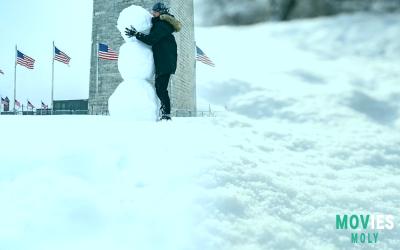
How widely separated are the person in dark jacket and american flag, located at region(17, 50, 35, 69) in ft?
60.9

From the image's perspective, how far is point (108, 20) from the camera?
21125 mm

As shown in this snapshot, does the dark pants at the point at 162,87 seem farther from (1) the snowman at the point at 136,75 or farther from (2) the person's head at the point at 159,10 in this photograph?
(2) the person's head at the point at 159,10

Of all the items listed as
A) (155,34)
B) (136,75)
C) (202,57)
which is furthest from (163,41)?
(202,57)

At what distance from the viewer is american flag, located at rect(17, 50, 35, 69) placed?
71.7 feet

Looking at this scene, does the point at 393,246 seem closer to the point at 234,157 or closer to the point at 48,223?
the point at 234,157

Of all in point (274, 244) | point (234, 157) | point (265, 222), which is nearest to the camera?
point (274, 244)

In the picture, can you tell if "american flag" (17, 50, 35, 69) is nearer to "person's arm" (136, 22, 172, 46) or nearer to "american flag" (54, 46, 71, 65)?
"american flag" (54, 46, 71, 65)

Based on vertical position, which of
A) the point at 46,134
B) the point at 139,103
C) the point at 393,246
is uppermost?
the point at 139,103

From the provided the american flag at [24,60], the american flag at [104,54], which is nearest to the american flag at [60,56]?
the american flag at [24,60]

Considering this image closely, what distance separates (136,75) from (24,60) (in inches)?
746

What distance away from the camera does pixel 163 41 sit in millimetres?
5309

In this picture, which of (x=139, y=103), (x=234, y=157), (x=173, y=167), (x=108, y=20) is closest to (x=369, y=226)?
(x=234, y=157)

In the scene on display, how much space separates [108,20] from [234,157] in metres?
18.8

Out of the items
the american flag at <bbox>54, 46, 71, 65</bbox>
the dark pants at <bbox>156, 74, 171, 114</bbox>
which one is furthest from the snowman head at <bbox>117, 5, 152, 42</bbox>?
the american flag at <bbox>54, 46, 71, 65</bbox>
